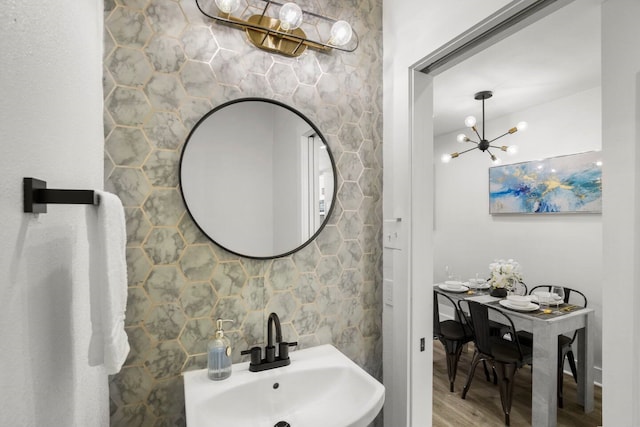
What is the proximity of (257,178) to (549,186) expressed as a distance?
3.35 metres

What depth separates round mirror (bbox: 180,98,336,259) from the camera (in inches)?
49.3

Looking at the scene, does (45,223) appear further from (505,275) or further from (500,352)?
(505,275)

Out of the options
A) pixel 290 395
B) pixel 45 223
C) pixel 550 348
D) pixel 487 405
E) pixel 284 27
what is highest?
pixel 284 27

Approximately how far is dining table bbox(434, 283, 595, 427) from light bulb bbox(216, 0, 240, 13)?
2.76 metres

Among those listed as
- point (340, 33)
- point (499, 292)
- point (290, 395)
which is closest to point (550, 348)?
point (499, 292)

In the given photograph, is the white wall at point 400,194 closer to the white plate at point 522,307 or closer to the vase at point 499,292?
the white plate at point 522,307

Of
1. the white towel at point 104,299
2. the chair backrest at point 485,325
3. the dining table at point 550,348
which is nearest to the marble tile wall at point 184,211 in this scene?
the white towel at point 104,299

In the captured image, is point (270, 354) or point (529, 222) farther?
point (529, 222)

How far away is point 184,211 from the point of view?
4.02ft

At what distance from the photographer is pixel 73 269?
0.75 metres

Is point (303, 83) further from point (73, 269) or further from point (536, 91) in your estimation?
point (536, 91)

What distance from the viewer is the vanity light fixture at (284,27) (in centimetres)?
125

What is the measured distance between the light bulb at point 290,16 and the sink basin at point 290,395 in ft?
4.41

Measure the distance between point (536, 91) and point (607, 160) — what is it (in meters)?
2.06
